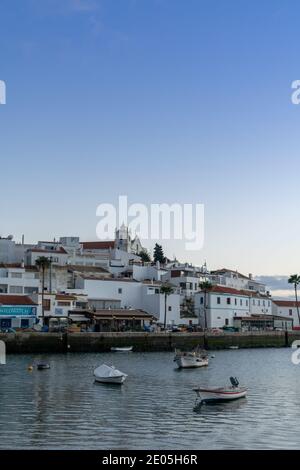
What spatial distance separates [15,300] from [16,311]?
2170mm

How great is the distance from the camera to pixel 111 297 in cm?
10019

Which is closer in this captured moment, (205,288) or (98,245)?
(205,288)

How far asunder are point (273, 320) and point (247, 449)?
91.6 meters

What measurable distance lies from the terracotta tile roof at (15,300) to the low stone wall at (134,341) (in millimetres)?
13226

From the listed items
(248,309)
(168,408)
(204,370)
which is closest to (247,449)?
(168,408)

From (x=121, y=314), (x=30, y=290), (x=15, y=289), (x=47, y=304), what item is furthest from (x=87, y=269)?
(x=47, y=304)

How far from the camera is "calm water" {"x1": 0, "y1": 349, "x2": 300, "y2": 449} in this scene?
25.2 m

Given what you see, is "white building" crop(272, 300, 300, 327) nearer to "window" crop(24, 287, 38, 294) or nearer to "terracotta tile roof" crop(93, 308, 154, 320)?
"terracotta tile roof" crop(93, 308, 154, 320)

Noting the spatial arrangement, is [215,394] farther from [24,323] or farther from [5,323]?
[24,323]

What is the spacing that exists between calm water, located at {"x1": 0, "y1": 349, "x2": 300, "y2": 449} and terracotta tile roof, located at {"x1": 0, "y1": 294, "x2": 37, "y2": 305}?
28.5 m

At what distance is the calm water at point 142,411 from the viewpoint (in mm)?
25219

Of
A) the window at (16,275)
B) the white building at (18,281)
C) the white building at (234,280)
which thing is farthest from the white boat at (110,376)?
the white building at (234,280)

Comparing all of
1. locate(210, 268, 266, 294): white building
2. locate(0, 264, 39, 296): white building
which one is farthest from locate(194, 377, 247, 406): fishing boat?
locate(210, 268, 266, 294): white building

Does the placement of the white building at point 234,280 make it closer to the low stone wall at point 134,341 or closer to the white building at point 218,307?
the white building at point 218,307
